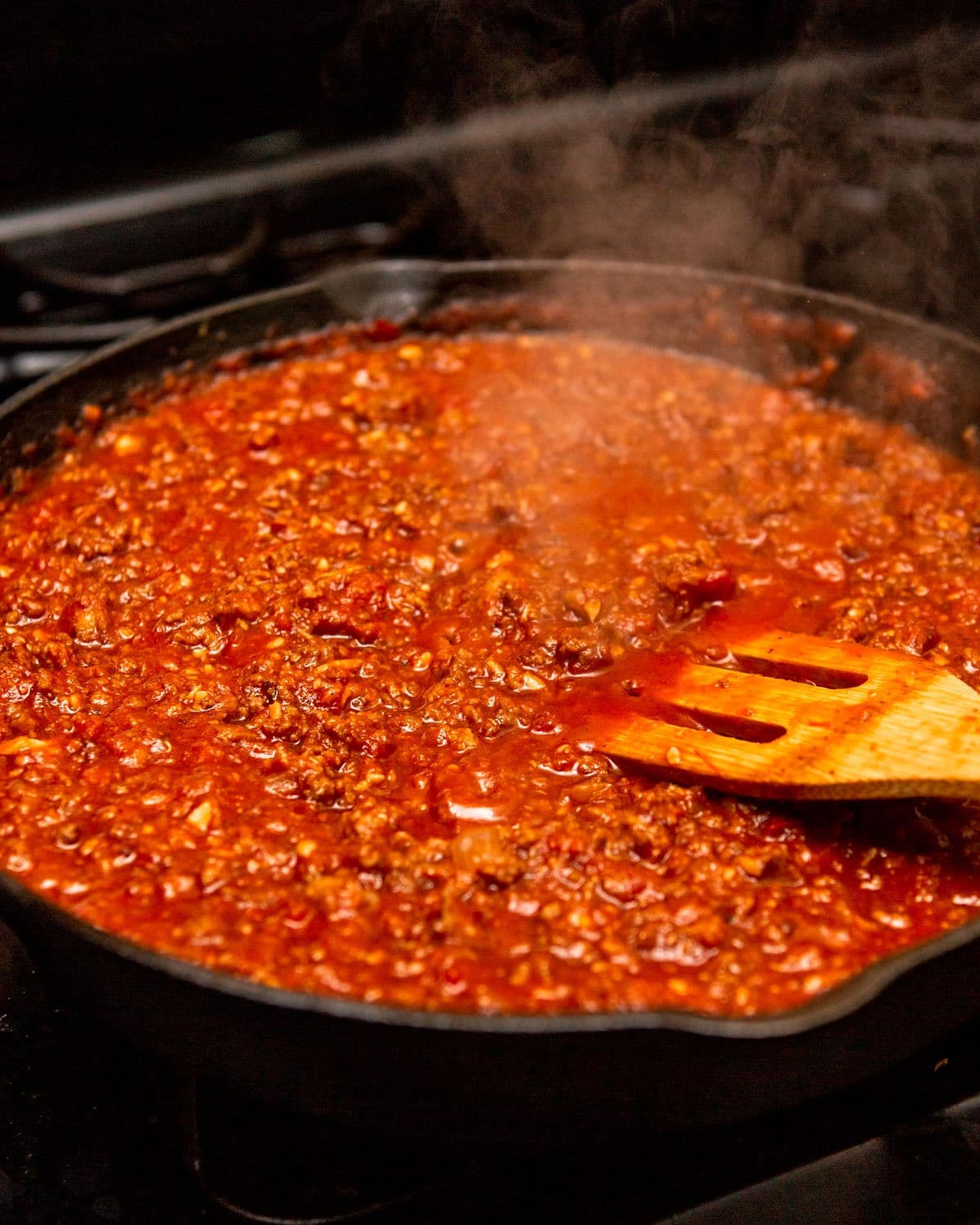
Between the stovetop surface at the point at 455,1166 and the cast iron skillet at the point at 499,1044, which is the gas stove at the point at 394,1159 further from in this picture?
the cast iron skillet at the point at 499,1044

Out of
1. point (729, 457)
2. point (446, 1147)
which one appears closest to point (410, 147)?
point (729, 457)

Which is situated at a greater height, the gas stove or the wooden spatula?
the wooden spatula

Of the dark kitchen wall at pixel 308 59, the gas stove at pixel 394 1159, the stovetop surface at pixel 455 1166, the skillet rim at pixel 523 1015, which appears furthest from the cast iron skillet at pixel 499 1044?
the dark kitchen wall at pixel 308 59

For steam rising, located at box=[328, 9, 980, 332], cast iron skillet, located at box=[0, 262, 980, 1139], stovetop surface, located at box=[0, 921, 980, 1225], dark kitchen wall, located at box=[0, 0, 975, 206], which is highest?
dark kitchen wall, located at box=[0, 0, 975, 206]

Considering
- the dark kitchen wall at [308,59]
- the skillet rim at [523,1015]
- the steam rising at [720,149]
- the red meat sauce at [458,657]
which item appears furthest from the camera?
the dark kitchen wall at [308,59]

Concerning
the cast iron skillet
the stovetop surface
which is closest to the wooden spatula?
the cast iron skillet

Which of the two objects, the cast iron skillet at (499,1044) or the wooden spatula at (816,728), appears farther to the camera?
the wooden spatula at (816,728)

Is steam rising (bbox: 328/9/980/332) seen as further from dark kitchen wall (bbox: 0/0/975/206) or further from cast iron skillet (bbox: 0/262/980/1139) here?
cast iron skillet (bbox: 0/262/980/1139)

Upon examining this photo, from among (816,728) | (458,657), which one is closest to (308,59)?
(458,657)

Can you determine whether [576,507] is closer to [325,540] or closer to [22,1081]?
[325,540]
